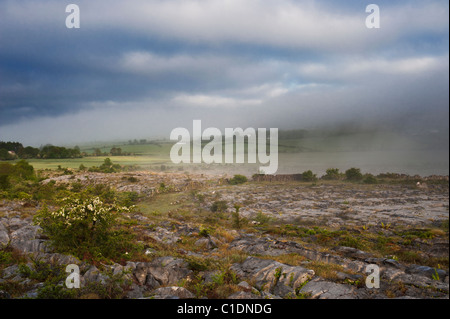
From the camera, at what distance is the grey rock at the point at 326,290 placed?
20.9ft

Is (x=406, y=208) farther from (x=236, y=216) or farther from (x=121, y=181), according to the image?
(x=121, y=181)

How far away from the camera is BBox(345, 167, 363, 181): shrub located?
80.5 feet

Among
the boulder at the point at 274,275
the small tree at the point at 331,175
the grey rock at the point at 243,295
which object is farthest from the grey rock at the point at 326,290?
the small tree at the point at 331,175

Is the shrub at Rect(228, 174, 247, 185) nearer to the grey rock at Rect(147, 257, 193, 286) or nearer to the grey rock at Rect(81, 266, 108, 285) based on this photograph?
the grey rock at Rect(147, 257, 193, 286)

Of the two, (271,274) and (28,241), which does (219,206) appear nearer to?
(271,274)

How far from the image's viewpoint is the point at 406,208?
19.3 m

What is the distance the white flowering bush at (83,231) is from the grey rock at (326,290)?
21.5 ft

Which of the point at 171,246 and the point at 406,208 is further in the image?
the point at 406,208

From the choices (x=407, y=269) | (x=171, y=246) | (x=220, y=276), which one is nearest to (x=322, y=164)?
(x=407, y=269)

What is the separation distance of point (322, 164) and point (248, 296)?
73.6ft
